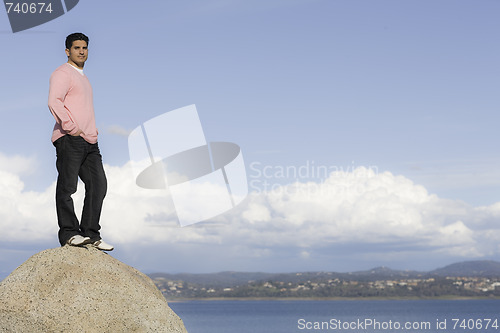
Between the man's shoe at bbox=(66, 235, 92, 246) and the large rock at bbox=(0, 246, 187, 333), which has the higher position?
the man's shoe at bbox=(66, 235, 92, 246)

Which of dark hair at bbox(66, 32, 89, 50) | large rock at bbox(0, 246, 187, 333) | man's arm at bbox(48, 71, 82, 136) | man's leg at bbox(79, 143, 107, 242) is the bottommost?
large rock at bbox(0, 246, 187, 333)

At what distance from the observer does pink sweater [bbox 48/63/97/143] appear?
10172 millimetres

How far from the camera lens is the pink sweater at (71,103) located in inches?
400

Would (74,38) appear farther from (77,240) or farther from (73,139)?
(77,240)

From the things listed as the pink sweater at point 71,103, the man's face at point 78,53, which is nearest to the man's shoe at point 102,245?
the pink sweater at point 71,103

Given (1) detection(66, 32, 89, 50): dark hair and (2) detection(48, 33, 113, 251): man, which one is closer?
(2) detection(48, 33, 113, 251): man

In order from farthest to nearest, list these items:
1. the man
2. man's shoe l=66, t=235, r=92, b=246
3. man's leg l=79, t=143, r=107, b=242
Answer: man's leg l=79, t=143, r=107, b=242
man's shoe l=66, t=235, r=92, b=246
the man

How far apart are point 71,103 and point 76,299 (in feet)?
10.5

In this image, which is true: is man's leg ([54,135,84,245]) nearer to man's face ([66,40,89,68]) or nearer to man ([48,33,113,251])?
man ([48,33,113,251])

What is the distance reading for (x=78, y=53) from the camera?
418 inches

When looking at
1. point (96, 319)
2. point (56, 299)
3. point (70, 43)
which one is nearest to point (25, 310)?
point (56, 299)

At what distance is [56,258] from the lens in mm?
10125

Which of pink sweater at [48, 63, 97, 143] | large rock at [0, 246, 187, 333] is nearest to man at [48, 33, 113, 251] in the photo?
pink sweater at [48, 63, 97, 143]

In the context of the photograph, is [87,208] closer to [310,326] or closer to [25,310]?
[25,310]
